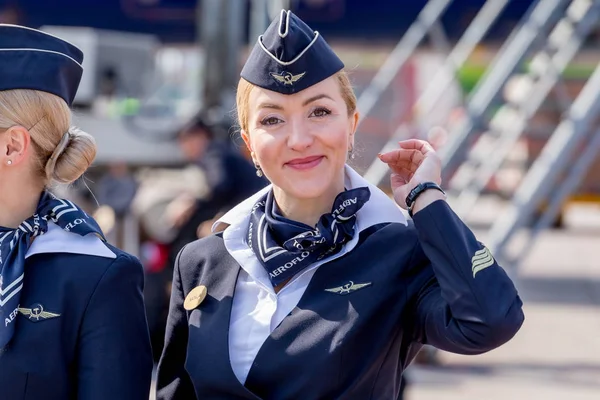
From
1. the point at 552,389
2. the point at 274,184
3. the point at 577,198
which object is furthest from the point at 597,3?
the point at 577,198

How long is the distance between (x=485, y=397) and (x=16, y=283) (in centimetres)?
461

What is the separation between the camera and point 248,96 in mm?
2484

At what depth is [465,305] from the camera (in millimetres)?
2201

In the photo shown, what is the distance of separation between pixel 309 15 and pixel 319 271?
13095mm

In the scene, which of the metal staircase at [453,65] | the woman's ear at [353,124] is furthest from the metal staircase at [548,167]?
the woman's ear at [353,124]

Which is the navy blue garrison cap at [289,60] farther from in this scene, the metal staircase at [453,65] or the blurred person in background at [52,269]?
the metal staircase at [453,65]

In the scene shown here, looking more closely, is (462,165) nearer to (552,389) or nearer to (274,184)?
(552,389)

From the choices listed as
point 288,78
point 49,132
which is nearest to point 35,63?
point 49,132

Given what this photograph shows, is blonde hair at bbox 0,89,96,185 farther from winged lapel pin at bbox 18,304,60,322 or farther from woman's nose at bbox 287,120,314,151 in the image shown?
woman's nose at bbox 287,120,314,151

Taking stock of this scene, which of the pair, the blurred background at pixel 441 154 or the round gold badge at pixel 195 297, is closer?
the round gold badge at pixel 195 297

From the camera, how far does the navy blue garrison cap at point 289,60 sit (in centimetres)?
240

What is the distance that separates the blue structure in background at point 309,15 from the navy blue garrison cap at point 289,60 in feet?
40.4

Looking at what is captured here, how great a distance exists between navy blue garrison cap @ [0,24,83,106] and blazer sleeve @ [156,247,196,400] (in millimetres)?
555

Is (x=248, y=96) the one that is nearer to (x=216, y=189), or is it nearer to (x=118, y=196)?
(x=216, y=189)
